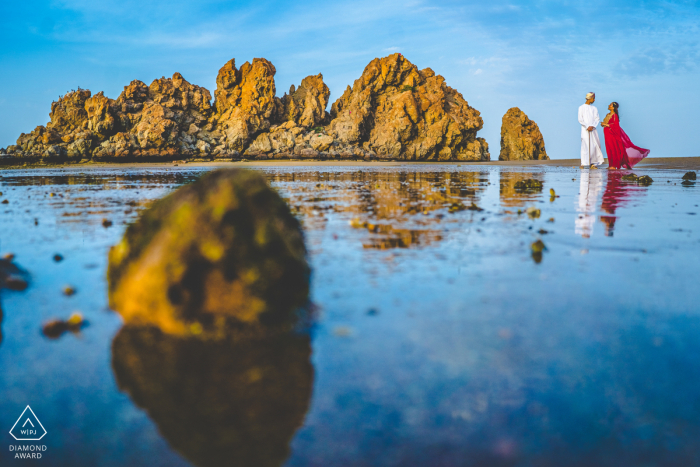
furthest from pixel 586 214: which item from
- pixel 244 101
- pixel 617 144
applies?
pixel 244 101

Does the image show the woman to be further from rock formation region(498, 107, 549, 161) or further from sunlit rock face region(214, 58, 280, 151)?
rock formation region(498, 107, 549, 161)

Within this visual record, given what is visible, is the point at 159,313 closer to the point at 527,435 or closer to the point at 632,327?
the point at 527,435

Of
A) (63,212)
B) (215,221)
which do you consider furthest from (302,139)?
(215,221)

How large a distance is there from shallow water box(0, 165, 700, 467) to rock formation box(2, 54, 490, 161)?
2763 inches

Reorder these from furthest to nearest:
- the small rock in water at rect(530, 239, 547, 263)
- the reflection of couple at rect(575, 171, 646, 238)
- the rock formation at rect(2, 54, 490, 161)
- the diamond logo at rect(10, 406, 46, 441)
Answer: the rock formation at rect(2, 54, 490, 161) < the reflection of couple at rect(575, 171, 646, 238) < the small rock in water at rect(530, 239, 547, 263) < the diamond logo at rect(10, 406, 46, 441)

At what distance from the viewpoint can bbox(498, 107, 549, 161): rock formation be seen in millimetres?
96312

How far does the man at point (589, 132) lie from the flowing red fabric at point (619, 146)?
77cm

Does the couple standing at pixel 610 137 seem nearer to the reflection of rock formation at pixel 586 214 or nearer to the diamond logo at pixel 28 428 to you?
the reflection of rock formation at pixel 586 214

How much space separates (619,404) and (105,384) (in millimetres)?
2497

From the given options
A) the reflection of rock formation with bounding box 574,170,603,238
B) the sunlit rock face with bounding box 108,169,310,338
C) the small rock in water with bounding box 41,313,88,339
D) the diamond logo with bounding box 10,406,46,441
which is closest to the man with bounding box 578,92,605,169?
the reflection of rock formation with bounding box 574,170,603,238

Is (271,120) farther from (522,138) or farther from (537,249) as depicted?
(537,249)

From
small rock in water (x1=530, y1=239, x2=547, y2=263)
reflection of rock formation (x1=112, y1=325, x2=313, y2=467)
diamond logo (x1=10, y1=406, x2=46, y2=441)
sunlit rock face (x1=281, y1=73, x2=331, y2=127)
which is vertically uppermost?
sunlit rock face (x1=281, y1=73, x2=331, y2=127)

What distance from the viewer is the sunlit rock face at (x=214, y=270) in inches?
97.8

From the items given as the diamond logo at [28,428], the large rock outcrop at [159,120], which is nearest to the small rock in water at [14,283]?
the diamond logo at [28,428]
